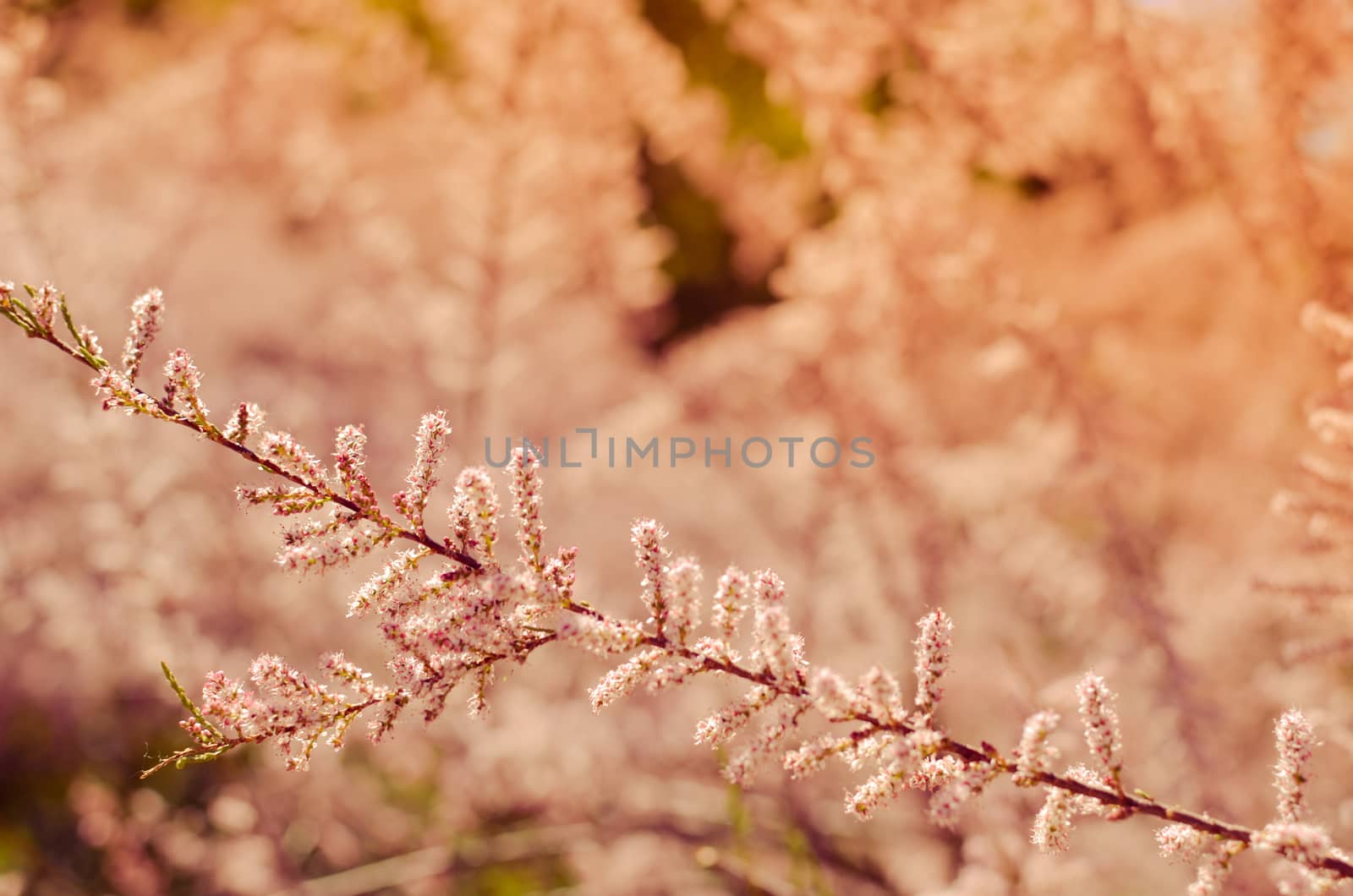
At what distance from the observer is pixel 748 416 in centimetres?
340

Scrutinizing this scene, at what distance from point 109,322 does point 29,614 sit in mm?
1010

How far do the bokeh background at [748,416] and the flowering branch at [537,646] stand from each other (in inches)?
21.0

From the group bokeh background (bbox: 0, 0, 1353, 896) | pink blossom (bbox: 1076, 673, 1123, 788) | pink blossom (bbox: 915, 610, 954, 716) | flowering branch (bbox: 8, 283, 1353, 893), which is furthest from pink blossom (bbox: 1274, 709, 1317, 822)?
bokeh background (bbox: 0, 0, 1353, 896)

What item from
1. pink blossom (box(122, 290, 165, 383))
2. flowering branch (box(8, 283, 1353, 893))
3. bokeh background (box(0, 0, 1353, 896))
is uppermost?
bokeh background (box(0, 0, 1353, 896))

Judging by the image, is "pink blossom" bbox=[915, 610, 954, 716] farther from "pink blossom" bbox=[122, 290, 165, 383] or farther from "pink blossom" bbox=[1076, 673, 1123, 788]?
"pink blossom" bbox=[122, 290, 165, 383]

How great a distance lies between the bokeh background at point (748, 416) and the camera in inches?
74.7

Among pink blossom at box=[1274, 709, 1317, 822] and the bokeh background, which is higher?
the bokeh background

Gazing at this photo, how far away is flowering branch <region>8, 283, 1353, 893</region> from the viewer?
0.57m

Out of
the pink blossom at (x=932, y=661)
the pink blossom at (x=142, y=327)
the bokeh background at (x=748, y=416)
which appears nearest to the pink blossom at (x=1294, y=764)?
the pink blossom at (x=932, y=661)

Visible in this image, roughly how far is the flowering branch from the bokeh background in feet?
1.75

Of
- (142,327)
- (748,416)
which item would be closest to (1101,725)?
(142,327)

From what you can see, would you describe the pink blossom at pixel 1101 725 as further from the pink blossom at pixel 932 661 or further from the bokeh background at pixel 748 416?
the bokeh background at pixel 748 416

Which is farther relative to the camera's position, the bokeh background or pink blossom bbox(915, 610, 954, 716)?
the bokeh background

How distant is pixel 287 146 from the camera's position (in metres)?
4.06
